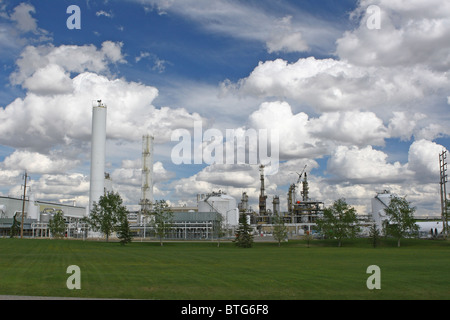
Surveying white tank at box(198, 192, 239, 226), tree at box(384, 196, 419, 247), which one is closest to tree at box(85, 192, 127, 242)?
tree at box(384, 196, 419, 247)

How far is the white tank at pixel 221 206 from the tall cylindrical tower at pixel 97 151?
144ft

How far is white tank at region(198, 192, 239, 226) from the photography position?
151m

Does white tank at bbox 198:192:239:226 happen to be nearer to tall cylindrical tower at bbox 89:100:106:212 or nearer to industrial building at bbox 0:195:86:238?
industrial building at bbox 0:195:86:238

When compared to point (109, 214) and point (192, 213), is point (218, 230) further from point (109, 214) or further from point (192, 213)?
point (192, 213)

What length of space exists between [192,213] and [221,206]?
76.6 ft

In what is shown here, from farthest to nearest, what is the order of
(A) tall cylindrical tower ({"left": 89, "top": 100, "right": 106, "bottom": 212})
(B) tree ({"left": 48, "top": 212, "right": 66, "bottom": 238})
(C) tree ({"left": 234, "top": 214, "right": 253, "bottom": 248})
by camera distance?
(A) tall cylindrical tower ({"left": 89, "top": 100, "right": 106, "bottom": 212})
(B) tree ({"left": 48, "top": 212, "right": 66, "bottom": 238})
(C) tree ({"left": 234, "top": 214, "right": 253, "bottom": 248})

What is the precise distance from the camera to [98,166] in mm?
116500

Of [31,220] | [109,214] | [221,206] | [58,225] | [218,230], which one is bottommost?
[218,230]

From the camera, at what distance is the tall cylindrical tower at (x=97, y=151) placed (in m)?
116

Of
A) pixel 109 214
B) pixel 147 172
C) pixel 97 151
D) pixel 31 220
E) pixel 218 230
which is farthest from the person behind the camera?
pixel 31 220

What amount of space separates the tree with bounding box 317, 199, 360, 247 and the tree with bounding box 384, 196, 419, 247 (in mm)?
6890

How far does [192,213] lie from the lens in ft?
426

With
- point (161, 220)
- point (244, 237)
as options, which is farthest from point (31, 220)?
point (244, 237)

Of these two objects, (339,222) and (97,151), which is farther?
(97,151)
